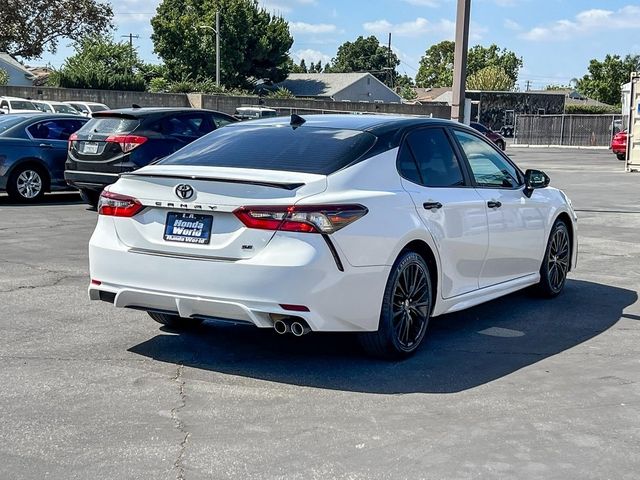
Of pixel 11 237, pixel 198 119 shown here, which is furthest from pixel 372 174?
pixel 198 119

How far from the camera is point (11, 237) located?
37.6ft

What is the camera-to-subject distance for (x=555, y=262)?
8391mm

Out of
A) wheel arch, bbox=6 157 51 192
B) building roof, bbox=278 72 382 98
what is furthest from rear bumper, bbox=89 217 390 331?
building roof, bbox=278 72 382 98

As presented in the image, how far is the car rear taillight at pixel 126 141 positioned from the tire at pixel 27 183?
2.26 meters

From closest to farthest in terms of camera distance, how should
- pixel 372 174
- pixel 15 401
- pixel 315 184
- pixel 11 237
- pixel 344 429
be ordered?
pixel 344 429 → pixel 15 401 → pixel 315 184 → pixel 372 174 → pixel 11 237

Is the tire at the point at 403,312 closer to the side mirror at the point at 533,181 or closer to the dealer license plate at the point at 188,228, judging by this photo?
the dealer license plate at the point at 188,228

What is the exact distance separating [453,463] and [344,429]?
0.68m

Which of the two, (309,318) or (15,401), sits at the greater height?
(309,318)

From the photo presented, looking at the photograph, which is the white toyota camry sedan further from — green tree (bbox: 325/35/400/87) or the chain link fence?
green tree (bbox: 325/35/400/87)

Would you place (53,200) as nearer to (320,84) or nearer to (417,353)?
(417,353)

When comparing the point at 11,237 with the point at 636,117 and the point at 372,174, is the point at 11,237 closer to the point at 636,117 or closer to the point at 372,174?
the point at 372,174

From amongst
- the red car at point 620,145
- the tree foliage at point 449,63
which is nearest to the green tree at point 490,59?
the tree foliage at point 449,63

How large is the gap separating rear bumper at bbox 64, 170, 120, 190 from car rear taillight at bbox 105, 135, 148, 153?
1.52 feet

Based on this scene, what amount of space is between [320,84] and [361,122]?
262 feet
